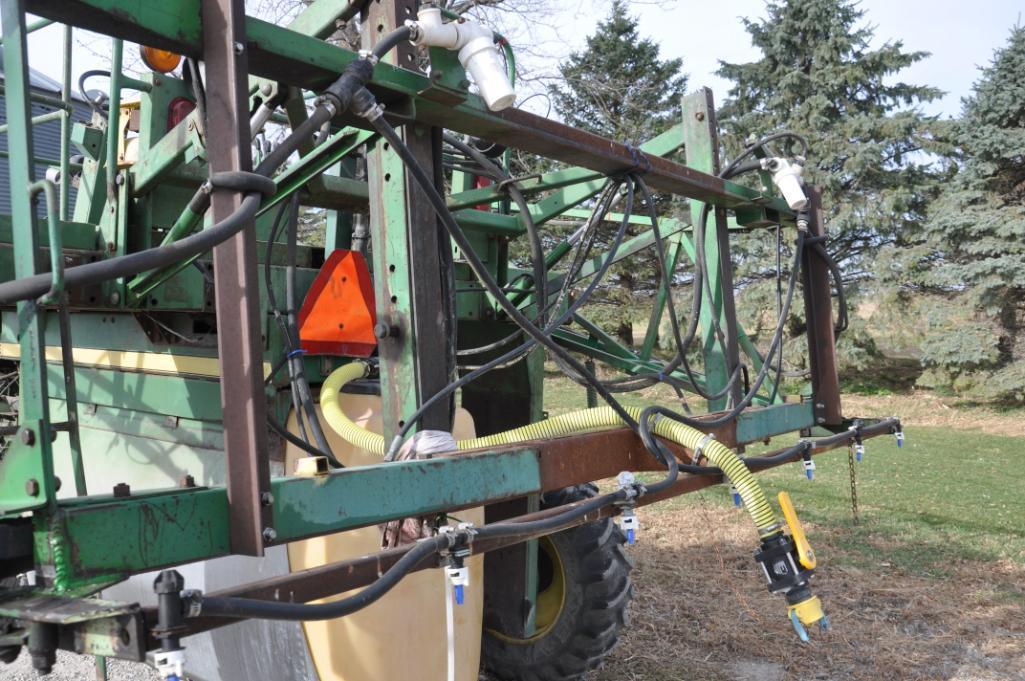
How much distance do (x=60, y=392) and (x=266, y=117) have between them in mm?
2098

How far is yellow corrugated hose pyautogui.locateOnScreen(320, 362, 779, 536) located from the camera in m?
2.47

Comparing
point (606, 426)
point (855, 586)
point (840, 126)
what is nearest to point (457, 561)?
point (606, 426)

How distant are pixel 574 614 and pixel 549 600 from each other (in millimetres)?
211

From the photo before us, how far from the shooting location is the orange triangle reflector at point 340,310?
2904 millimetres

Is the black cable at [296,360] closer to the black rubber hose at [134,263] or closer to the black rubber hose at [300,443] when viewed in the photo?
the black rubber hose at [300,443]

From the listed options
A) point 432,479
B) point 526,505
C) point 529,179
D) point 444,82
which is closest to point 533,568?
point 526,505

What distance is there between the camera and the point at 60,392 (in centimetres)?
382

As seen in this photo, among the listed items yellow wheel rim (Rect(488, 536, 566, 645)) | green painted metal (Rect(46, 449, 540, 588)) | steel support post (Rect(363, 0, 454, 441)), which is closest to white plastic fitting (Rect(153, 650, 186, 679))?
green painted metal (Rect(46, 449, 540, 588))

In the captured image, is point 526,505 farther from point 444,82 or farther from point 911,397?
point 911,397

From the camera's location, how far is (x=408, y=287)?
7.93ft

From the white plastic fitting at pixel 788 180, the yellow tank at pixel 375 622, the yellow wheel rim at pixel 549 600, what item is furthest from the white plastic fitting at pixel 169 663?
Result: the yellow wheel rim at pixel 549 600

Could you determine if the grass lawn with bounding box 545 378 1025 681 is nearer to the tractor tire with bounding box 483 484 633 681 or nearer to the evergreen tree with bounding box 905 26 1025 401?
the tractor tire with bounding box 483 484 633 681

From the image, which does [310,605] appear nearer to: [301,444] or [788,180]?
[301,444]

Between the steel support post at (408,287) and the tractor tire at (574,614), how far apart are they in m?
1.97
